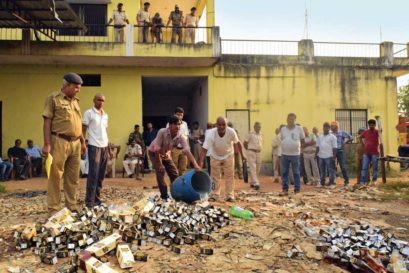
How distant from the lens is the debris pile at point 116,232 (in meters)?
4.00

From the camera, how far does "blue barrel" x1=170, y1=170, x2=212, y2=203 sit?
18.4 feet

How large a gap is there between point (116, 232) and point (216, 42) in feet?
31.8

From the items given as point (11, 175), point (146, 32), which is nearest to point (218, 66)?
point (146, 32)

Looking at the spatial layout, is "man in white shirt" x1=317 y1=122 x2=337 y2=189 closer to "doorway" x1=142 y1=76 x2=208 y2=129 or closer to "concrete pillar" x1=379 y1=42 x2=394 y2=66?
"doorway" x1=142 y1=76 x2=208 y2=129

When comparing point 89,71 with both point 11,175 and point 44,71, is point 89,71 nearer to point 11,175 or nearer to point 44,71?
point 44,71

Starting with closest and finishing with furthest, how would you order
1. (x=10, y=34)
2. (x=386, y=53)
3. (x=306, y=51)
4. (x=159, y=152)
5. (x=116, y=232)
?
(x=116, y=232)
(x=159, y=152)
(x=10, y=34)
(x=306, y=51)
(x=386, y=53)

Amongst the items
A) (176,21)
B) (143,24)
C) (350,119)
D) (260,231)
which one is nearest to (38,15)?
(143,24)

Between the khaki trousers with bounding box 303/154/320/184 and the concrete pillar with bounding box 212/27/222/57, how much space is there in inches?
189

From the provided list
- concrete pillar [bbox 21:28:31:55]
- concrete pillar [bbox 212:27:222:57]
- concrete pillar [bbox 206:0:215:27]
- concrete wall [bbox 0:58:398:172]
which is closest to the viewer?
concrete pillar [bbox 21:28:31:55]

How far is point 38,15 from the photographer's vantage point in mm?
10844

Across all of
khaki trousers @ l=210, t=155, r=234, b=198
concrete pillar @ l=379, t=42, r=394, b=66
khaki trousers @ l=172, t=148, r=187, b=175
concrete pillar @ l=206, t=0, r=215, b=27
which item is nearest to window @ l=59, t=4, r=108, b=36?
concrete pillar @ l=206, t=0, r=215, b=27

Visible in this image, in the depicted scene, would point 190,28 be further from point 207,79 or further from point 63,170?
point 63,170

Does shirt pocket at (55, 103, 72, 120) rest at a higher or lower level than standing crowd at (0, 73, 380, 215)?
higher

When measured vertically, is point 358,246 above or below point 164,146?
below
